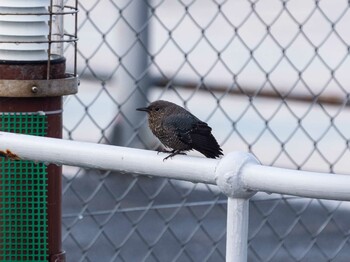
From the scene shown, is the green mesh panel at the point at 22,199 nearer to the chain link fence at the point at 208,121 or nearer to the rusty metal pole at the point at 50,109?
the rusty metal pole at the point at 50,109

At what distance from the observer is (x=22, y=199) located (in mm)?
2570

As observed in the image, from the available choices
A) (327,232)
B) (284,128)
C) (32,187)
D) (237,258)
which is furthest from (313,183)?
(284,128)

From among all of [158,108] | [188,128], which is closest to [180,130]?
[188,128]

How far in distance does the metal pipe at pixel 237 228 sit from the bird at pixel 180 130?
1.07 m

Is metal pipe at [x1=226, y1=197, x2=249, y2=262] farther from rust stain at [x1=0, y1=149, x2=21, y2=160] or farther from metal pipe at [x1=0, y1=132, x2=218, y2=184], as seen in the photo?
rust stain at [x1=0, y1=149, x2=21, y2=160]

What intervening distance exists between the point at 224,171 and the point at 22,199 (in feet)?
2.27

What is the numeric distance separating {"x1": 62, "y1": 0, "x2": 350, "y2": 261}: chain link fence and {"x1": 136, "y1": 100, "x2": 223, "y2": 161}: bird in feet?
0.98

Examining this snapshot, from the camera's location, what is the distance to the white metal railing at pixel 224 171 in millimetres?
1953

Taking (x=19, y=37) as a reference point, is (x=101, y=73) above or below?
above

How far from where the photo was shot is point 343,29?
1238cm

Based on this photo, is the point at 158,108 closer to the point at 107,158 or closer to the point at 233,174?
the point at 107,158

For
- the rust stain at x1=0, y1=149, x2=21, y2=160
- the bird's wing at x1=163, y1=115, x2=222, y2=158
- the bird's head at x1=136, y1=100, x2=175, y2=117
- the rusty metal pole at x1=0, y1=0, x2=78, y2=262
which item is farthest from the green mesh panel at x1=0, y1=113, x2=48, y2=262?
the bird's head at x1=136, y1=100, x2=175, y2=117

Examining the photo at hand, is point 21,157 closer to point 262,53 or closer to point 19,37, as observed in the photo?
point 19,37

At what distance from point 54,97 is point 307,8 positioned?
29.9ft
